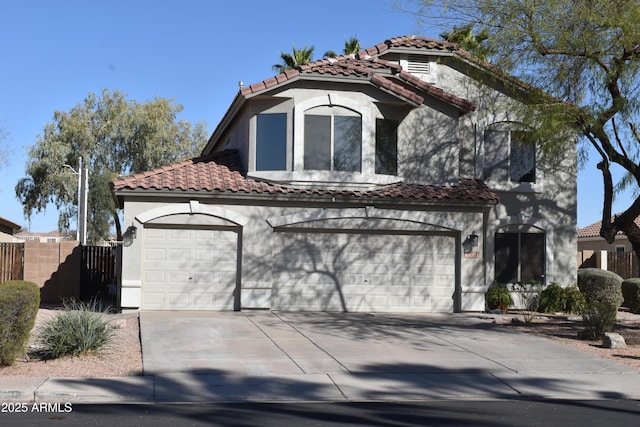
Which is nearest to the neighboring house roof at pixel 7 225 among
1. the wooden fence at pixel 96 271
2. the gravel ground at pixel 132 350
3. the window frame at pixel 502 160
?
the wooden fence at pixel 96 271

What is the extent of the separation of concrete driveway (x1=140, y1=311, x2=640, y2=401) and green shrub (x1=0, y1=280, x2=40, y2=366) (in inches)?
76.2

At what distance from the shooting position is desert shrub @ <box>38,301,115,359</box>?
38.5 ft

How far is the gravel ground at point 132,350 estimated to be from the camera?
10945mm

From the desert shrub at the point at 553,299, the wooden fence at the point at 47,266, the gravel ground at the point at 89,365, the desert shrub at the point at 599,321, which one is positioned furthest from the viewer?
the wooden fence at the point at 47,266

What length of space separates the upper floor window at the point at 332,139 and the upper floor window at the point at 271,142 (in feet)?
2.06

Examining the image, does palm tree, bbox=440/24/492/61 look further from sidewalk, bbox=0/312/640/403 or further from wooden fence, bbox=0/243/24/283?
wooden fence, bbox=0/243/24/283

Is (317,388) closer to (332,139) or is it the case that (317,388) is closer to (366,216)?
(366,216)

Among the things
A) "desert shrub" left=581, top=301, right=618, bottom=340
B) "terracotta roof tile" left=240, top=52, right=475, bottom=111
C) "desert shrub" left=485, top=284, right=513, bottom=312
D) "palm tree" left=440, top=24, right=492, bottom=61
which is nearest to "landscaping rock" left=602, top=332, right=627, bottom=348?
"desert shrub" left=581, top=301, right=618, bottom=340

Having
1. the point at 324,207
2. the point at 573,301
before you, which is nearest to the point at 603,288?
the point at 573,301

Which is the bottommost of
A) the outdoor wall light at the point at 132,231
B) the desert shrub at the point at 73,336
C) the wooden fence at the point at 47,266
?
the desert shrub at the point at 73,336

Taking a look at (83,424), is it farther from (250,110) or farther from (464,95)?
(464,95)

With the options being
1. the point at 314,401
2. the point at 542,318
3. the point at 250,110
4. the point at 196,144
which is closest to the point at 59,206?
the point at 196,144

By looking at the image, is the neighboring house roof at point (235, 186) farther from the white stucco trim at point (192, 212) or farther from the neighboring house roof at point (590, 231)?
the neighboring house roof at point (590, 231)

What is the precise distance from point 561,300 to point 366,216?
248 inches
